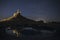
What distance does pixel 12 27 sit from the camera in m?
1.90

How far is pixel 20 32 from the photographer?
1901 mm

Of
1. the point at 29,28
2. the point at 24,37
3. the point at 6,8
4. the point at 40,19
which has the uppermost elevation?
the point at 6,8

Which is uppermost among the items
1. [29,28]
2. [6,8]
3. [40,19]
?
[6,8]

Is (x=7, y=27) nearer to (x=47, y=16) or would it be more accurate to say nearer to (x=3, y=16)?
(x=3, y=16)

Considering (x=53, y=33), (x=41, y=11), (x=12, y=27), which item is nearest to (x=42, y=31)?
(x=53, y=33)

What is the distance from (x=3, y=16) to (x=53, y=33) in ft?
2.36

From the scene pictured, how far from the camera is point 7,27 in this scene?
1.90 m

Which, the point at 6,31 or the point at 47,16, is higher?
the point at 47,16

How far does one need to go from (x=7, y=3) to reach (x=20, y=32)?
44 centimetres

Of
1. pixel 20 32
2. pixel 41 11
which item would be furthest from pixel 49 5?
pixel 20 32

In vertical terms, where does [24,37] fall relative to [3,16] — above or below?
below

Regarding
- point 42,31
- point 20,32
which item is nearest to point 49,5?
point 42,31

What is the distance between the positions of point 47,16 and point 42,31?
0.72 ft

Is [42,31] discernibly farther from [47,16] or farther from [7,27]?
[7,27]
